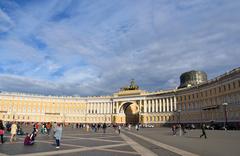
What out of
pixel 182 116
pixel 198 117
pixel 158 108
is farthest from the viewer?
pixel 158 108

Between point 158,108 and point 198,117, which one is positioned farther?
point 158,108

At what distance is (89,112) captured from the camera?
14050 cm

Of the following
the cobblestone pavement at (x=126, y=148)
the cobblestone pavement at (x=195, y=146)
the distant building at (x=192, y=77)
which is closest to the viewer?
the cobblestone pavement at (x=126, y=148)

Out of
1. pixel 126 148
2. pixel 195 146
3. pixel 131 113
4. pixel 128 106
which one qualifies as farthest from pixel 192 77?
pixel 126 148

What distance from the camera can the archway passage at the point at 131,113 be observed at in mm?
139875

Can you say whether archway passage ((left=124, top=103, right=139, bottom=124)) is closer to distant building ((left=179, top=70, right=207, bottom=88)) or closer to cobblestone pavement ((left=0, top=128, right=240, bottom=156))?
distant building ((left=179, top=70, right=207, bottom=88))

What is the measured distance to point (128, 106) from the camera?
14188 cm

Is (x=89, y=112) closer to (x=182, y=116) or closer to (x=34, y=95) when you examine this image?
(x=34, y=95)

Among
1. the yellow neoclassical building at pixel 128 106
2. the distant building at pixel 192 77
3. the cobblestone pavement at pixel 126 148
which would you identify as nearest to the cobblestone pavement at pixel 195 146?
the cobblestone pavement at pixel 126 148

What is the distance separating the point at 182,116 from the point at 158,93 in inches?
880

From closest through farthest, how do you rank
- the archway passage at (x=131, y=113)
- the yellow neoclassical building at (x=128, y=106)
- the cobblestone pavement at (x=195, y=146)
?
the cobblestone pavement at (x=195, y=146), the yellow neoclassical building at (x=128, y=106), the archway passage at (x=131, y=113)

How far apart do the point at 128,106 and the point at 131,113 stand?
180 inches

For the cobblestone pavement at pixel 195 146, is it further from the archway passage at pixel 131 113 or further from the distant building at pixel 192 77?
the archway passage at pixel 131 113

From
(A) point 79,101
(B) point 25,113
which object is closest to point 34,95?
(B) point 25,113
